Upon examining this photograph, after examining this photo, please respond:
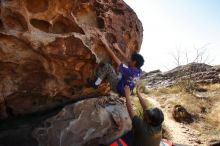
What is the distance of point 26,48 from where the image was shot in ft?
15.8

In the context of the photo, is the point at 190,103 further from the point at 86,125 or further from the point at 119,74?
the point at 86,125

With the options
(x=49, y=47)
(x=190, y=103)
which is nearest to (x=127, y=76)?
(x=49, y=47)

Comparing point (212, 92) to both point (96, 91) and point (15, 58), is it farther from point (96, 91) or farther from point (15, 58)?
point (15, 58)

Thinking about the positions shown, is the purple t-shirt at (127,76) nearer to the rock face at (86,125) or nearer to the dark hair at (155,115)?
the rock face at (86,125)

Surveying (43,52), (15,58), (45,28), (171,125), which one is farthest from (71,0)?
(171,125)

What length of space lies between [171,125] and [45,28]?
822cm

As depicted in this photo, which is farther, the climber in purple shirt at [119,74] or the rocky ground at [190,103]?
the rocky ground at [190,103]

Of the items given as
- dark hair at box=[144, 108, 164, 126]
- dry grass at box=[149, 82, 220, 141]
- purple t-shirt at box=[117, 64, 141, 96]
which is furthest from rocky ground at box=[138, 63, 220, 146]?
dark hair at box=[144, 108, 164, 126]

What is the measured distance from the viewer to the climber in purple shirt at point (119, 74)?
5523 millimetres

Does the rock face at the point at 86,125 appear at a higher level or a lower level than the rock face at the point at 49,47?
lower

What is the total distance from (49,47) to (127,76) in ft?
5.02

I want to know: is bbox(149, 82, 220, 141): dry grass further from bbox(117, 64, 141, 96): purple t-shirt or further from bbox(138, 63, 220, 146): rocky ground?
bbox(117, 64, 141, 96): purple t-shirt

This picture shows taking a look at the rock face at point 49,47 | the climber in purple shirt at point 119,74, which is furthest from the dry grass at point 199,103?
the rock face at point 49,47

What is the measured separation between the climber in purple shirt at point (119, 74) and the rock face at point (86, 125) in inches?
15.7
